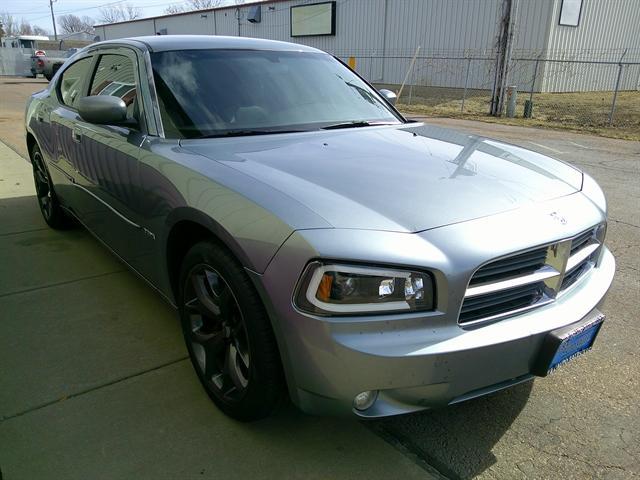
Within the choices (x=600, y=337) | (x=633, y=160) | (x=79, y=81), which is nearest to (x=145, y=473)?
(x=600, y=337)

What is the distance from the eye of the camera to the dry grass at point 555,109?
13.5 m

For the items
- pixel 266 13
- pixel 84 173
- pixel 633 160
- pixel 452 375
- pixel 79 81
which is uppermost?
pixel 266 13

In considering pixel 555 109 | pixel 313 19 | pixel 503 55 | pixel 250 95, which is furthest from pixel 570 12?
pixel 250 95

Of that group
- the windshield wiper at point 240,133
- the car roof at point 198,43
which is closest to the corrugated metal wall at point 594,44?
the car roof at point 198,43

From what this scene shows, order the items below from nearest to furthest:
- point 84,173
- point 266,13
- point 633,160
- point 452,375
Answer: point 452,375 < point 84,173 < point 633,160 < point 266,13

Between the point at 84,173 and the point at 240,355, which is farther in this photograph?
the point at 84,173

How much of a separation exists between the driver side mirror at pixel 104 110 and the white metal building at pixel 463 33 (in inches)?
651

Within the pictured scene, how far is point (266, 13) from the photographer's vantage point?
3147cm

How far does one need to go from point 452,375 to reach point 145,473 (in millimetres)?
1255

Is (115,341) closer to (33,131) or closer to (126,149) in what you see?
(126,149)

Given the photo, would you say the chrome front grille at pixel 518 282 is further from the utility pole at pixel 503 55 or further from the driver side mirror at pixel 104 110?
the utility pole at pixel 503 55

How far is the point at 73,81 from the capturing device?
427cm

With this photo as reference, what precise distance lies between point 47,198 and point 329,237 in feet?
13.6

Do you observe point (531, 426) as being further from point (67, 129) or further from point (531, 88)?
point (531, 88)
